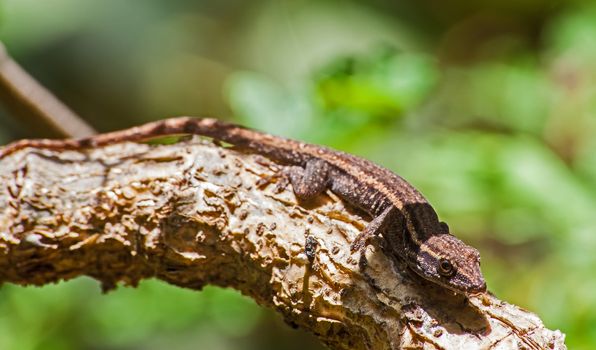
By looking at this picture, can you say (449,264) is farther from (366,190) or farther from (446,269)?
(366,190)

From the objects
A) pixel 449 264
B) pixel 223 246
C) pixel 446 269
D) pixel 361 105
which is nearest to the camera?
pixel 223 246

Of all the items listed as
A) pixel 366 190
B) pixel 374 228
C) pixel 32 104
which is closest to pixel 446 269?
pixel 374 228

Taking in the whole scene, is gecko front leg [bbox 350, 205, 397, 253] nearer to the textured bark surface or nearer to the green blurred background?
the textured bark surface

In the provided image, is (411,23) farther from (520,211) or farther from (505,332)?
(505,332)

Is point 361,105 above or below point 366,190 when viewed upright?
above

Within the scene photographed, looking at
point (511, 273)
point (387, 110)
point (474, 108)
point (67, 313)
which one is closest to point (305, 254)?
point (387, 110)

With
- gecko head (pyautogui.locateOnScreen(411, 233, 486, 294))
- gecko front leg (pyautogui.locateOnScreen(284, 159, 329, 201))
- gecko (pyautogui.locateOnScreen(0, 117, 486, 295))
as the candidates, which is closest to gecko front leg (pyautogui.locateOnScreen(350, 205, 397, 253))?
gecko (pyautogui.locateOnScreen(0, 117, 486, 295))
